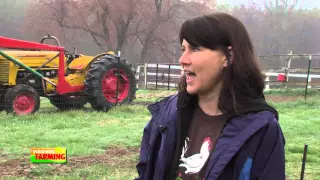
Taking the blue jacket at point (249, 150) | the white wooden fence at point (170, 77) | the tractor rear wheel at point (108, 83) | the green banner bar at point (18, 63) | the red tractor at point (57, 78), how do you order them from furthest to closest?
the white wooden fence at point (170, 77)
the tractor rear wheel at point (108, 83)
the red tractor at point (57, 78)
the green banner bar at point (18, 63)
the blue jacket at point (249, 150)

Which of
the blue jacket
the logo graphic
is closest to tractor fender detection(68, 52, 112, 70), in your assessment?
the logo graphic

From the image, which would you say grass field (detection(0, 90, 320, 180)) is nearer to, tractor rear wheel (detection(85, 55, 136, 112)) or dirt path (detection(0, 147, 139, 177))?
dirt path (detection(0, 147, 139, 177))

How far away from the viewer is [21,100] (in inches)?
342

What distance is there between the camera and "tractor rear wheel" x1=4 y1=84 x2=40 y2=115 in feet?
28.0

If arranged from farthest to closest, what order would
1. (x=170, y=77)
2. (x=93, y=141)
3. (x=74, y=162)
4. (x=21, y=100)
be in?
(x=170, y=77) < (x=21, y=100) < (x=93, y=141) < (x=74, y=162)

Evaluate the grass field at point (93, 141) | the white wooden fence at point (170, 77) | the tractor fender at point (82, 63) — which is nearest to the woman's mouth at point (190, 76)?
the grass field at point (93, 141)

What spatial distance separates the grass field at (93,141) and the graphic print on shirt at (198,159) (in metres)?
2.51

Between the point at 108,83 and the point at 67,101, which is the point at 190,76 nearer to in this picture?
the point at 108,83

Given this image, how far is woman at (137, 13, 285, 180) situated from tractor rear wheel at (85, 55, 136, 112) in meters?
7.91

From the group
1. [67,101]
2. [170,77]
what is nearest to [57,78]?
[67,101]

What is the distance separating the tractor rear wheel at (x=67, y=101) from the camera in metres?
10.1

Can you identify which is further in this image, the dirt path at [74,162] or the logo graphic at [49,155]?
the dirt path at [74,162]

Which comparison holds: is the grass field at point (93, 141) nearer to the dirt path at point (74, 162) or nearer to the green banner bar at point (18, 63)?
the dirt path at point (74, 162)

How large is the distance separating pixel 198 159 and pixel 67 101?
8856mm
